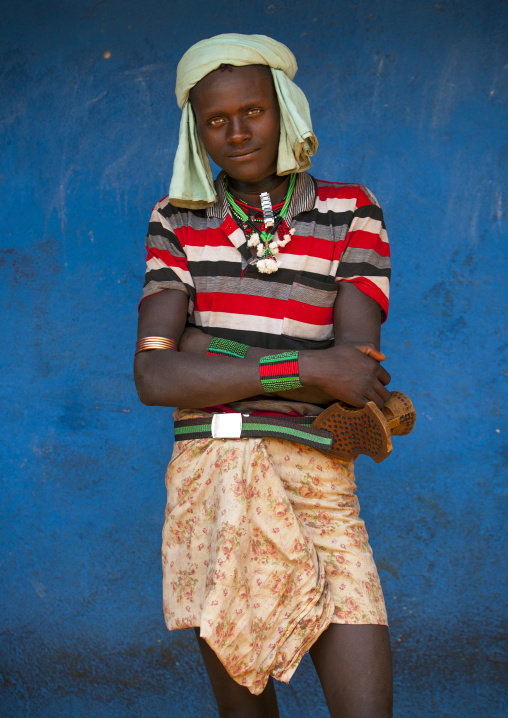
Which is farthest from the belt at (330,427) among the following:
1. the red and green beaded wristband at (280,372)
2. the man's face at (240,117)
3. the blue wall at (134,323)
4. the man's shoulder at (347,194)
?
the blue wall at (134,323)

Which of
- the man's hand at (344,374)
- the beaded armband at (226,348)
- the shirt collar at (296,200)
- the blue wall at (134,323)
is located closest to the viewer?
the man's hand at (344,374)

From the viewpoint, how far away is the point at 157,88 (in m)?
3.54

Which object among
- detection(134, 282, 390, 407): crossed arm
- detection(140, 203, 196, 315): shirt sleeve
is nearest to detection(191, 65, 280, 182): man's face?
detection(140, 203, 196, 315): shirt sleeve

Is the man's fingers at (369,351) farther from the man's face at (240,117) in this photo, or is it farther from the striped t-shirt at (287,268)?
the man's face at (240,117)

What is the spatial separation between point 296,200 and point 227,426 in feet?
2.13

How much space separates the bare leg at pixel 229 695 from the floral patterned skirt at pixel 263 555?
0.14m

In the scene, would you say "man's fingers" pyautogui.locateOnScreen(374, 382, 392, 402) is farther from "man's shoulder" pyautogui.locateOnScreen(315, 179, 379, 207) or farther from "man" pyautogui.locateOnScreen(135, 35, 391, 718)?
"man's shoulder" pyautogui.locateOnScreen(315, 179, 379, 207)

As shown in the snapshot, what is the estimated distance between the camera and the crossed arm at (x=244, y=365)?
2.06m

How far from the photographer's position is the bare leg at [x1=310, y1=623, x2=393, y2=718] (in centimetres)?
195

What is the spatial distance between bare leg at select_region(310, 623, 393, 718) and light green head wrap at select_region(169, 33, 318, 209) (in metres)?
1.20

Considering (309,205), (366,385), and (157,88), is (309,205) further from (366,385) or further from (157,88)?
(157,88)

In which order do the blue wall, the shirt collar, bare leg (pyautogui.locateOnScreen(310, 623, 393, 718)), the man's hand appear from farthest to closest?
the blue wall → the shirt collar → the man's hand → bare leg (pyautogui.locateOnScreen(310, 623, 393, 718))

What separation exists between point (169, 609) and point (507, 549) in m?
1.78

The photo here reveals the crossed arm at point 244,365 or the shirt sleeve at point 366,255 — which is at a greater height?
the shirt sleeve at point 366,255
